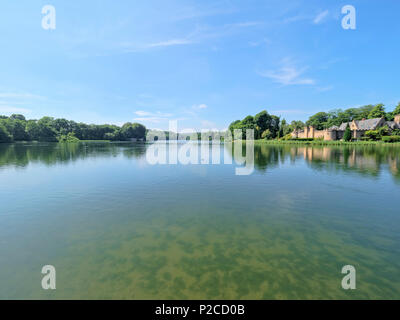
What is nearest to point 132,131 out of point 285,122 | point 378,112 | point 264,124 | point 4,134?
point 4,134

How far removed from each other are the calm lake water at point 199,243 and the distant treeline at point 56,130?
112m

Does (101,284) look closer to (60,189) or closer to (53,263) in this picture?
(53,263)

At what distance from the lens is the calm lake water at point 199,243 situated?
4.28 metres

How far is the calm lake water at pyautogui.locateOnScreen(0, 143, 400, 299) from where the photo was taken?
14.0 feet

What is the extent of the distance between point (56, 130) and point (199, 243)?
472 feet

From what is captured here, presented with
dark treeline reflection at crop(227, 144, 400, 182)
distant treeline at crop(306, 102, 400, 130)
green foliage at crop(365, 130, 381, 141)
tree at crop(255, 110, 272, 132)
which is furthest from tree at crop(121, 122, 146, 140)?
green foliage at crop(365, 130, 381, 141)

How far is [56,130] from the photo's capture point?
114m

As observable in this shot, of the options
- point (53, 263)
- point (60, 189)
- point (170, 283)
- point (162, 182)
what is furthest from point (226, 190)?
point (60, 189)

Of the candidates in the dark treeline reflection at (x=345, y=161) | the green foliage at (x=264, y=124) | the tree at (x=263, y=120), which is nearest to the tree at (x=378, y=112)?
the green foliage at (x=264, y=124)

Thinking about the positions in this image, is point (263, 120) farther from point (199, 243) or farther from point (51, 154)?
point (199, 243)

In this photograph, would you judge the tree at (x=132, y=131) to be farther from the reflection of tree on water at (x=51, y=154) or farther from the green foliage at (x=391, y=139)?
the green foliage at (x=391, y=139)

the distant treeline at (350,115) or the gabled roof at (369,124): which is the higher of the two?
the distant treeline at (350,115)

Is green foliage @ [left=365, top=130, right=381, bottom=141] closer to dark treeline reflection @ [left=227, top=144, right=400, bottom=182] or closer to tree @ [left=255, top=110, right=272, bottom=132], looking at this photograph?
dark treeline reflection @ [left=227, top=144, right=400, bottom=182]
